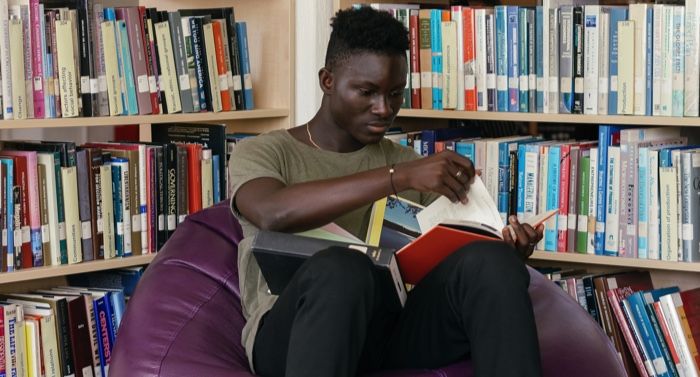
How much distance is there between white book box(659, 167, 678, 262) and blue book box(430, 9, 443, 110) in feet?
Result: 2.00

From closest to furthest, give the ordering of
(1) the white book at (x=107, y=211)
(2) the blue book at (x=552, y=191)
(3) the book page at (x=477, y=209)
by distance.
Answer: (3) the book page at (x=477, y=209), (1) the white book at (x=107, y=211), (2) the blue book at (x=552, y=191)

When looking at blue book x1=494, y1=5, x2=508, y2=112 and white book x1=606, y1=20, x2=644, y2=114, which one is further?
blue book x1=494, y1=5, x2=508, y2=112

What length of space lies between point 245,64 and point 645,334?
123cm

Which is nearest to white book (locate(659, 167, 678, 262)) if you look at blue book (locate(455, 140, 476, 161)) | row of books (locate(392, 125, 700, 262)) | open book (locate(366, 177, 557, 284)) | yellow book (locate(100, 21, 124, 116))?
row of books (locate(392, 125, 700, 262))

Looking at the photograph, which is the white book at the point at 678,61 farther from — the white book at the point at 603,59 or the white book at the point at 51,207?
the white book at the point at 51,207

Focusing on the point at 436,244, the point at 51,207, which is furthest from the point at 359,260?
the point at 51,207

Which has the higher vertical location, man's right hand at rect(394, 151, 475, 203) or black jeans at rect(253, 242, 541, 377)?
man's right hand at rect(394, 151, 475, 203)

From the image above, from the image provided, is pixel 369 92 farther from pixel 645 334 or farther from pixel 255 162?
pixel 645 334

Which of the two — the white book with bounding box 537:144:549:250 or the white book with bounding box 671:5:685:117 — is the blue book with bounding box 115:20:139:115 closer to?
the white book with bounding box 537:144:549:250

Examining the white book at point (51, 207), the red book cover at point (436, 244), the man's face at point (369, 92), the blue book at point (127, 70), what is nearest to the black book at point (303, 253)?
the red book cover at point (436, 244)

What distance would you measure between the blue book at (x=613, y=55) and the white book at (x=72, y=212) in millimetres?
1290

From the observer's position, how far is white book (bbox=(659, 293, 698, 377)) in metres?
2.59

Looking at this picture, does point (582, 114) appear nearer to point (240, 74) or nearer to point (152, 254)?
Answer: point (240, 74)

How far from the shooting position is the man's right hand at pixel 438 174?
1.85 metres
